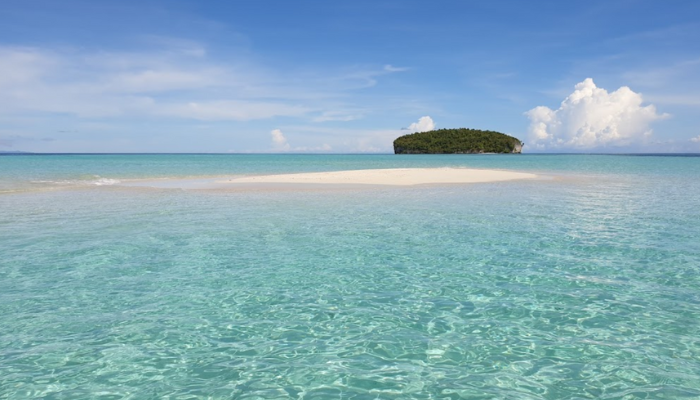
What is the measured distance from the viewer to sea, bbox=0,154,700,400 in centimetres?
609

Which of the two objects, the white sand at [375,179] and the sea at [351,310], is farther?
the white sand at [375,179]

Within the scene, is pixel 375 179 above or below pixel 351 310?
above

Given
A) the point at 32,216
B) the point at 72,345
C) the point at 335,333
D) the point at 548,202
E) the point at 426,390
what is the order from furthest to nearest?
the point at 548,202
the point at 32,216
the point at 335,333
the point at 72,345
the point at 426,390

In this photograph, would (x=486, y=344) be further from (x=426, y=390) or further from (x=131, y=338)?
(x=131, y=338)

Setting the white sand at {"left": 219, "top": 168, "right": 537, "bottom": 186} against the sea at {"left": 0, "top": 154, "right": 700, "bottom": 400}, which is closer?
the sea at {"left": 0, "top": 154, "right": 700, "bottom": 400}

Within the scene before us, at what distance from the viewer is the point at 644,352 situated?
22.4 feet

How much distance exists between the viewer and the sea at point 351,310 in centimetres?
609

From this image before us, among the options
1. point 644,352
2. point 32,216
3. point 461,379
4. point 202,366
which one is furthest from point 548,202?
point 32,216

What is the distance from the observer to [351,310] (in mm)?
8602

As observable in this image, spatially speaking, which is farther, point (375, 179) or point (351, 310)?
point (375, 179)

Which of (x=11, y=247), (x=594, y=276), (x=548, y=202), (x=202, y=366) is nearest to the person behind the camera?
(x=202, y=366)

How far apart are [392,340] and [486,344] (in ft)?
4.83

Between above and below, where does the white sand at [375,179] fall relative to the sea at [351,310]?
above

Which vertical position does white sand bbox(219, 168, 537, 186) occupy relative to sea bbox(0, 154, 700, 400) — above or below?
above
